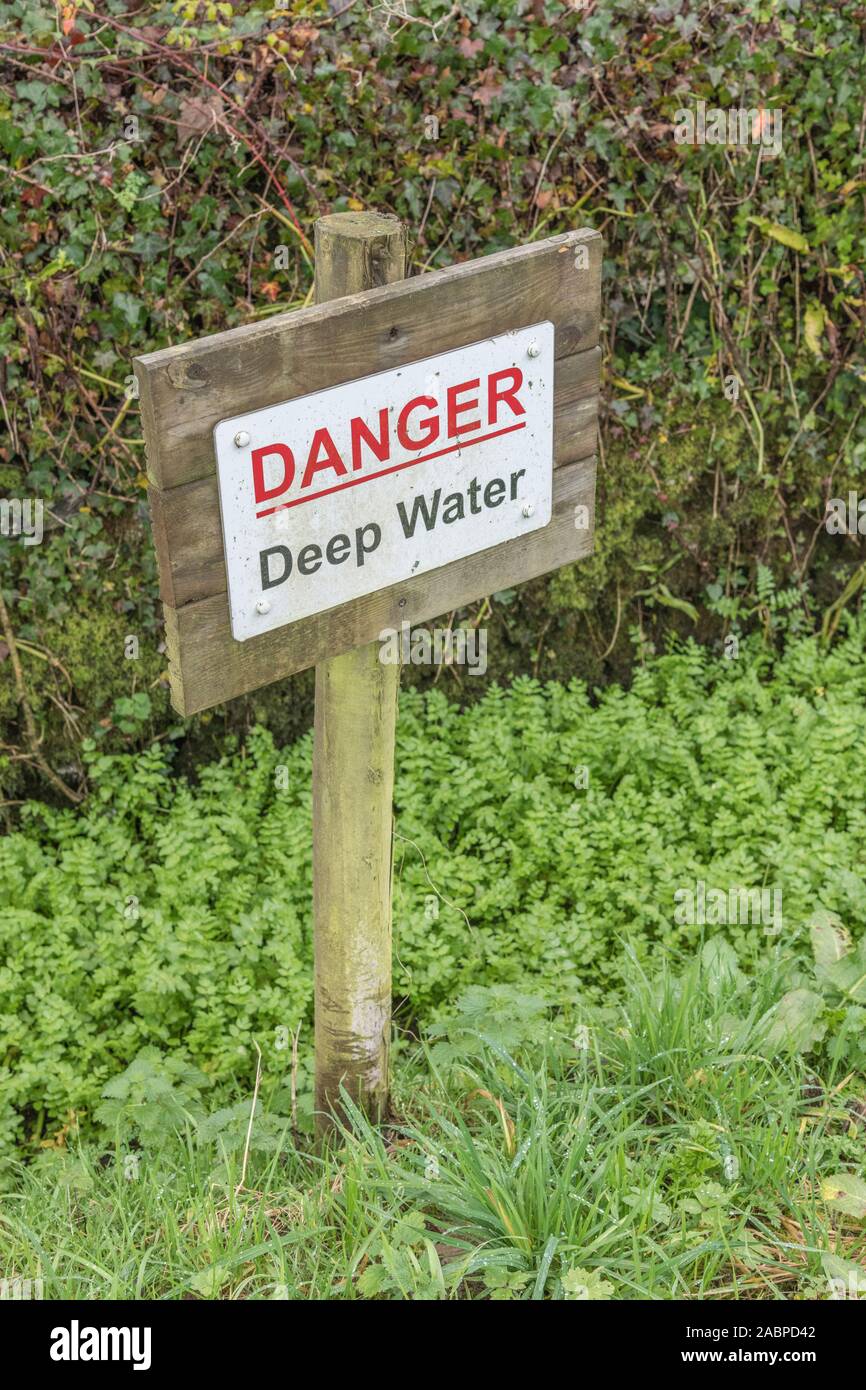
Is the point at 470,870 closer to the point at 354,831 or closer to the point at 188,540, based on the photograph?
the point at 354,831

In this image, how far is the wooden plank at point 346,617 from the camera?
203 cm

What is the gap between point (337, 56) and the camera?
12.3ft

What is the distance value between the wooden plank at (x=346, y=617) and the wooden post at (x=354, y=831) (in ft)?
0.32

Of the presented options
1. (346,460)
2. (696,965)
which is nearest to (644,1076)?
(696,965)

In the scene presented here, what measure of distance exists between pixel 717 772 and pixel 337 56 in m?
2.43

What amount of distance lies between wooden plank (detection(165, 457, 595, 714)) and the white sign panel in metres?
0.03

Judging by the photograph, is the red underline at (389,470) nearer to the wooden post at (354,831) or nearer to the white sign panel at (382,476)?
the white sign panel at (382,476)

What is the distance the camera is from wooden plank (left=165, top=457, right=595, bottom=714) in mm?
2029

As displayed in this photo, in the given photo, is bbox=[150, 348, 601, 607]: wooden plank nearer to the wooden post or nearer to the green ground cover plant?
the wooden post

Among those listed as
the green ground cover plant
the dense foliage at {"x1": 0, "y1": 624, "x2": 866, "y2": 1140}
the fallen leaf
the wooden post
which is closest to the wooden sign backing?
the wooden post

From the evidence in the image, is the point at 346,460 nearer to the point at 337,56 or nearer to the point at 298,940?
the point at 298,940

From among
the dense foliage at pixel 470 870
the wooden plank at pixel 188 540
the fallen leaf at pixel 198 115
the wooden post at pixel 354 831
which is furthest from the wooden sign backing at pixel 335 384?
the fallen leaf at pixel 198 115

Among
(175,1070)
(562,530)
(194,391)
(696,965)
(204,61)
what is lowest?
(175,1070)

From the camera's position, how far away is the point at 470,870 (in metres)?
3.81
